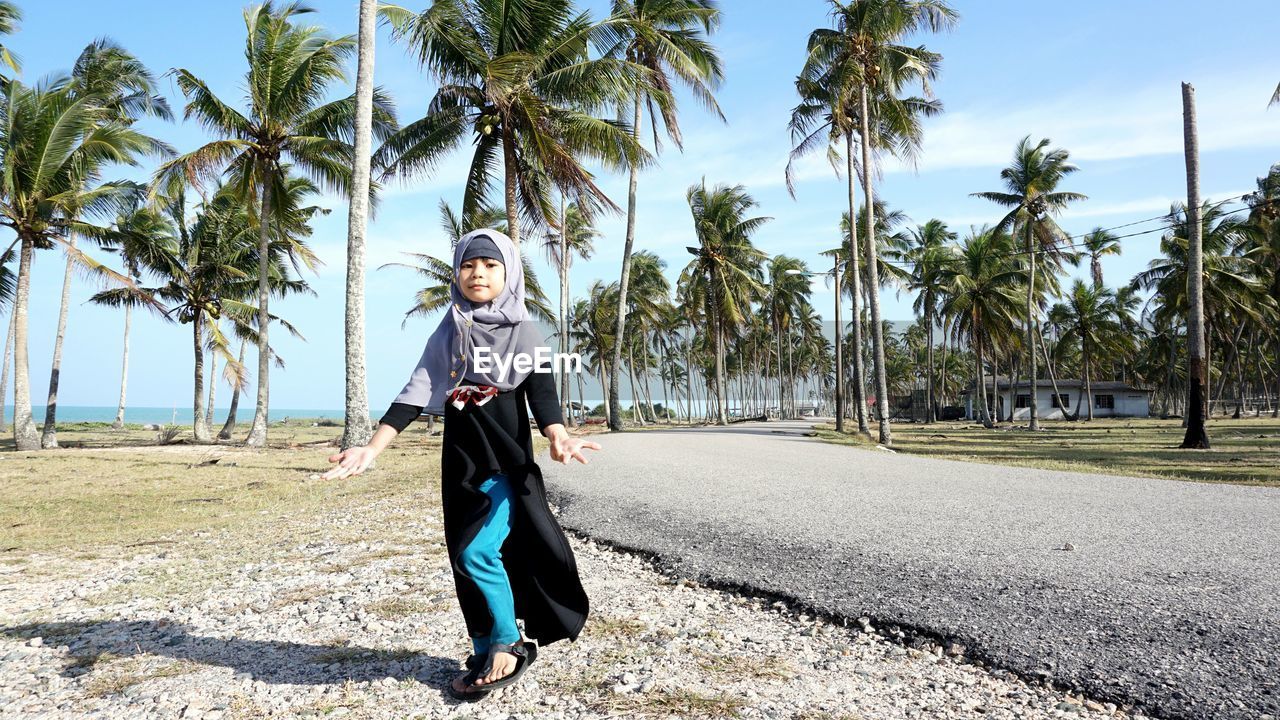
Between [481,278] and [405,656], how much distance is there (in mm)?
1705

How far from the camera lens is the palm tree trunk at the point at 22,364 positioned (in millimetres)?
16281

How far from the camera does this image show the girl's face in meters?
2.85

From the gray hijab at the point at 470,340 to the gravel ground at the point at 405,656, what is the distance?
1.18m

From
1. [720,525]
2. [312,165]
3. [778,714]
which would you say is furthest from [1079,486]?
[312,165]

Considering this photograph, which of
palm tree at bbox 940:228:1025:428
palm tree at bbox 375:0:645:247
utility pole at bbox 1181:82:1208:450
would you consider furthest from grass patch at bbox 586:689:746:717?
palm tree at bbox 940:228:1025:428

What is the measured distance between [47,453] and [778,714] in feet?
62.1

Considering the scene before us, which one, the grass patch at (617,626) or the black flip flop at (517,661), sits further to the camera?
the grass patch at (617,626)

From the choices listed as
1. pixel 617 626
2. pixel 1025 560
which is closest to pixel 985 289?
pixel 1025 560

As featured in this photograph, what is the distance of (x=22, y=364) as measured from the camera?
645 inches

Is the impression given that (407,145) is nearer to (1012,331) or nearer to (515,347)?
(515,347)

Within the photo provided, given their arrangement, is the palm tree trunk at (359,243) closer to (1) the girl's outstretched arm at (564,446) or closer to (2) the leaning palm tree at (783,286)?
(1) the girl's outstretched arm at (564,446)

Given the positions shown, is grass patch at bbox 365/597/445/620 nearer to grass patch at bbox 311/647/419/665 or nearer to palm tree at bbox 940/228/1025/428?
grass patch at bbox 311/647/419/665

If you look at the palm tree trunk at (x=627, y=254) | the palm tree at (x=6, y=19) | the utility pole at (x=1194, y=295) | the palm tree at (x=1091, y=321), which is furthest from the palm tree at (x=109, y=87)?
the palm tree at (x=1091, y=321)

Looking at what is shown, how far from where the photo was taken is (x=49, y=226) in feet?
56.4
